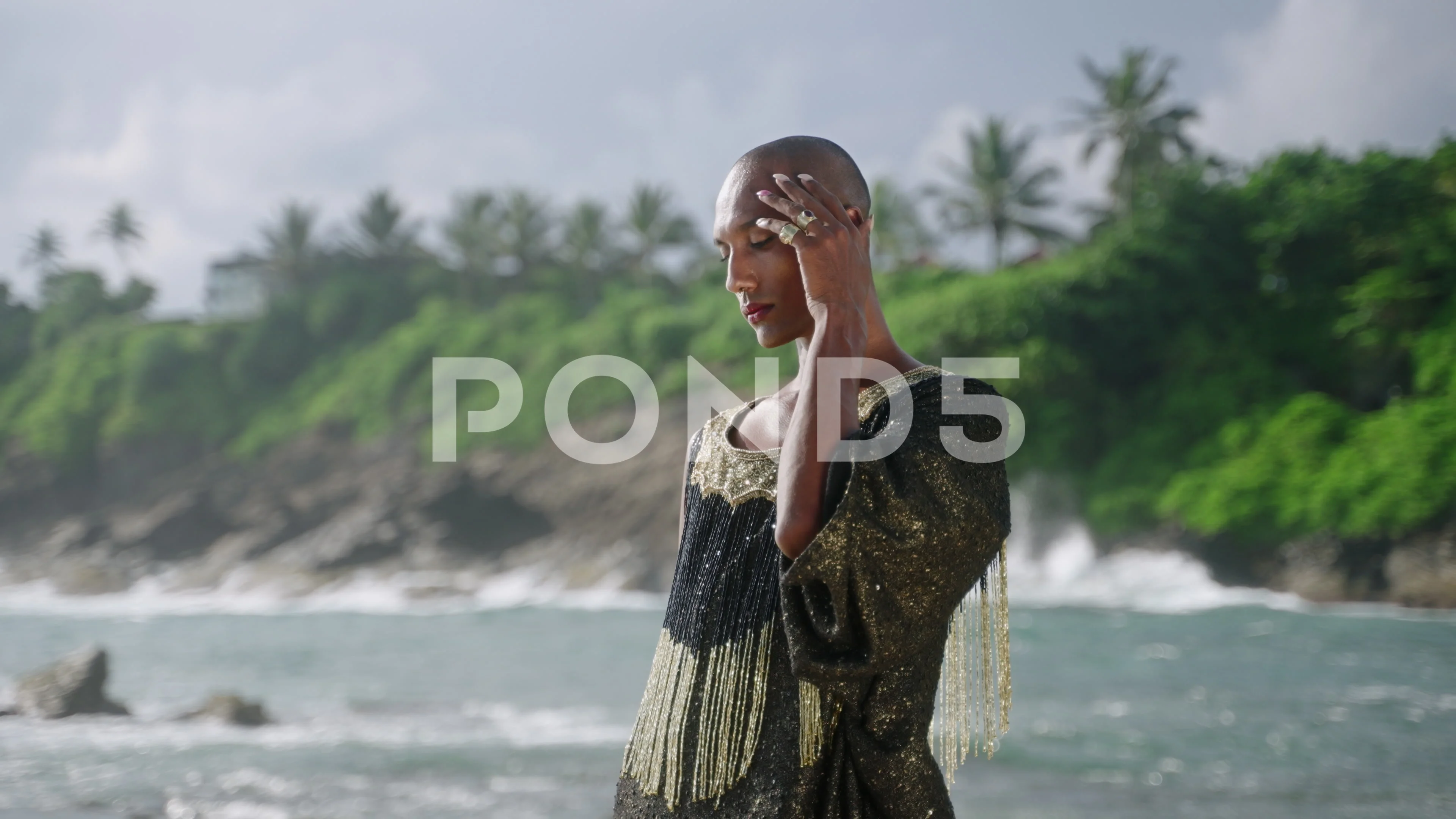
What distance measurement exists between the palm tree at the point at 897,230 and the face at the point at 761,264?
1250 inches

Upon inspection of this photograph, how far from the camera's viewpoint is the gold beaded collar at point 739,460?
4.59 feet

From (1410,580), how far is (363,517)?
75.7ft

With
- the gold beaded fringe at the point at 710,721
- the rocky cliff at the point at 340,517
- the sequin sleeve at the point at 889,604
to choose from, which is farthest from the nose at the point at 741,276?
the rocky cliff at the point at 340,517

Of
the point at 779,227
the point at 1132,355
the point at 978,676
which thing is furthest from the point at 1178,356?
the point at 779,227

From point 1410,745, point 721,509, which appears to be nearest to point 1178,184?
point 1410,745

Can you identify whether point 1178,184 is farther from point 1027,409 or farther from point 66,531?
point 66,531

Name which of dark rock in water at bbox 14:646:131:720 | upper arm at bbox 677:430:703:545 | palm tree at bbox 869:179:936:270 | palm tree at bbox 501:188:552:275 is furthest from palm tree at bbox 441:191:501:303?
upper arm at bbox 677:430:703:545

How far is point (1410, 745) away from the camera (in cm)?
856

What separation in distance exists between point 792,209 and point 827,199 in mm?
44

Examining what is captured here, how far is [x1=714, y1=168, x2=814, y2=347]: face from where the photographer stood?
1.45 m

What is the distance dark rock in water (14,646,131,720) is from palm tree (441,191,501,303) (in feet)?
100

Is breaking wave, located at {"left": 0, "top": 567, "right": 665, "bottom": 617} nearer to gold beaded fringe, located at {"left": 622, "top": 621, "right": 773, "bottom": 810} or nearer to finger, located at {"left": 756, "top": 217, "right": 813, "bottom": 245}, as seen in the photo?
gold beaded fringe, located at {"left": 622, "top": 621, "right": 773, "bottom": 810}

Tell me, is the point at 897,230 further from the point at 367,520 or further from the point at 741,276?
the point at 741,276

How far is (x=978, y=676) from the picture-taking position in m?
1.60
